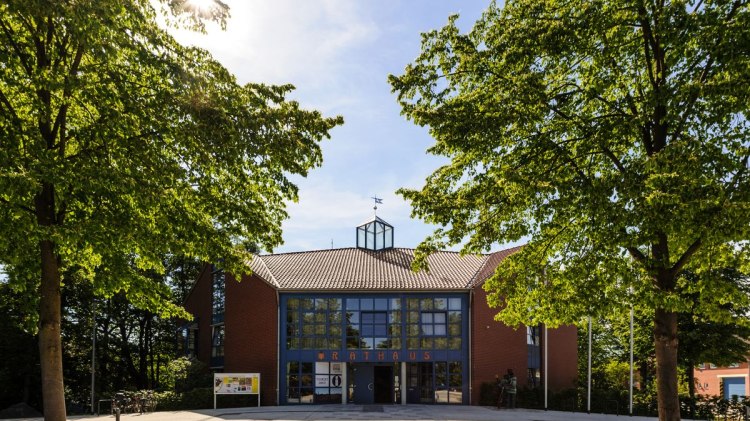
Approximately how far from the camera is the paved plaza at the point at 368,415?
21.4 m

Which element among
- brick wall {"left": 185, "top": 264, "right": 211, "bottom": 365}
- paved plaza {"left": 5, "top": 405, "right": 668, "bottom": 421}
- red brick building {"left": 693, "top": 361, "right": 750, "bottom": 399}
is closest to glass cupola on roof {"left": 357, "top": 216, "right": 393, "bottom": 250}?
brick wall {"left": 185, "top": 264, "right": 211, "bottom": 365}

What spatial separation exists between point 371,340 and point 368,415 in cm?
741

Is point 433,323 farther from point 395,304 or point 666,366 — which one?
point 666,366

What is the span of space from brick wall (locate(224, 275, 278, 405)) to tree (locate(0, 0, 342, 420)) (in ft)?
58.4

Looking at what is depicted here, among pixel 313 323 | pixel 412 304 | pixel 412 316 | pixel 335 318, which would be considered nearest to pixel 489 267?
pixel 412 304

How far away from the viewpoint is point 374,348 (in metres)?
29.3

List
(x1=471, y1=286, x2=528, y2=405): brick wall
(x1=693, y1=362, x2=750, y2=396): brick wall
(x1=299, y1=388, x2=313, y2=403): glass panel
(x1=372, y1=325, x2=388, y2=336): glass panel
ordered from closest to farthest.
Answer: (x1=471, y1=286, x2=528, y2=405): brick wall, (x1=299, y1=388, x2=313, y2=403): glass panel, (x1=372, y1=325, x2=388, y2=336): glass panel, (x1=693, y1=362, x2=750, y2=396): brick wall

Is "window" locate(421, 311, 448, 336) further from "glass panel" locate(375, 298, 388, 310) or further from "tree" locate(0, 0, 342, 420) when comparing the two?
"tree" locate(0, 0, 342, 420)

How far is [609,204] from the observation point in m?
9.71

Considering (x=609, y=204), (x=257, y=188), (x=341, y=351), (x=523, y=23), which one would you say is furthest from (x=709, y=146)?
(x=341, y=351)

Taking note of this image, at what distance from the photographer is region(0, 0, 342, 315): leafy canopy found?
9023mm

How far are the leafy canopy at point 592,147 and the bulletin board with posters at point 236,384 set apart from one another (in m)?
16.8

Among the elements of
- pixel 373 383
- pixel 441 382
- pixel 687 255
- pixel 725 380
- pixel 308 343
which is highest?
pixel 687 255

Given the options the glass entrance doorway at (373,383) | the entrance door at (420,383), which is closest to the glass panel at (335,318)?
the glass entrance doorway at (373,383)
